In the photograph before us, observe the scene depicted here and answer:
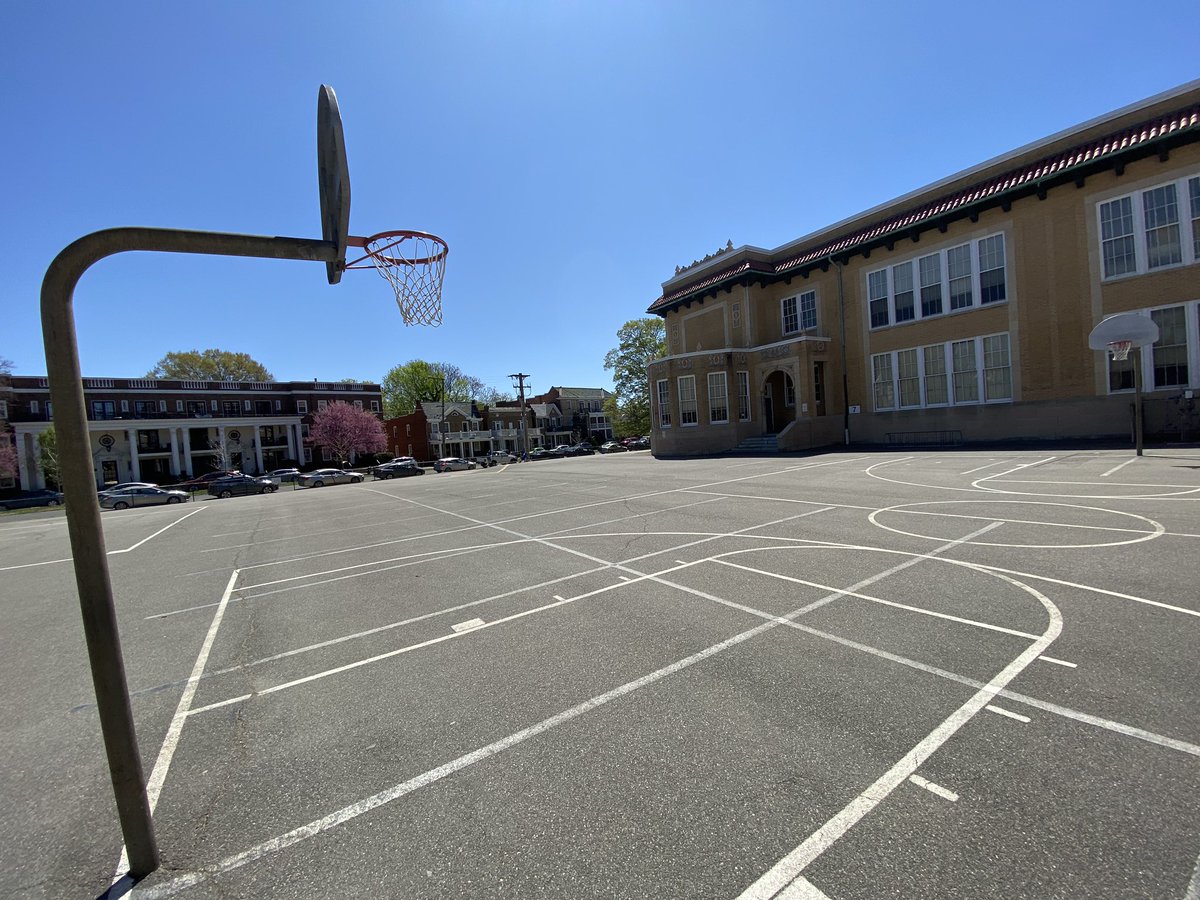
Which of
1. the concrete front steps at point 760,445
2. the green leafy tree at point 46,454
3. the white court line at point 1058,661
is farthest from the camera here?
the green leafy tree at point 46,454

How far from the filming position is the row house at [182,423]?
179ft

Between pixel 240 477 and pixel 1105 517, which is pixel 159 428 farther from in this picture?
pixel 1105 517

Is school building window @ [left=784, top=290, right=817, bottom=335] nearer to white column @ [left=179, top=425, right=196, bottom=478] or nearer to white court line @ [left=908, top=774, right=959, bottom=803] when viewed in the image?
white court line @ [left=908, top=774, right=959, bottom=803]

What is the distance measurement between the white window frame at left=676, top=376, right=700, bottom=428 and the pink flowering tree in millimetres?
45542

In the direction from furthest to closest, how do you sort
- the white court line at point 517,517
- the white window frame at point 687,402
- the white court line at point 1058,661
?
the white window frame at point 687,402, the white court line at point 517,517, the white court line at point 1058,661

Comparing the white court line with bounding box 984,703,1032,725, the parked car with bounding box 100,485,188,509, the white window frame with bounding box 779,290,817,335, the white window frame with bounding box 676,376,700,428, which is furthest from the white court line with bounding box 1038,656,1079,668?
the parked car with bounding box 100,485,188,509

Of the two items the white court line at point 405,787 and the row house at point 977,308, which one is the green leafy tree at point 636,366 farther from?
the white court line at point 405,787

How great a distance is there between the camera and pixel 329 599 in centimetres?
754

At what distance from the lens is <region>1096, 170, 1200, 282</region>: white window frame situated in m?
20.3

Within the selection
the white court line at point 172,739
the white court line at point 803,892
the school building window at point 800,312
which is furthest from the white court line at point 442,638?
the school building window at point 800,312

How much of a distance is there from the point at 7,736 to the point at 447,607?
3707 millimetres

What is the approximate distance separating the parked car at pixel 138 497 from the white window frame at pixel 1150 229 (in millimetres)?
54045

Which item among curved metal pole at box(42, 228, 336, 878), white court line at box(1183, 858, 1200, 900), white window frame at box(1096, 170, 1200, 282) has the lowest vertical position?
white court line at box(1183, 858, 1200, 900)

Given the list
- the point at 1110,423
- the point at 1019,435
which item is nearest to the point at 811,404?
the point at 1019,435
